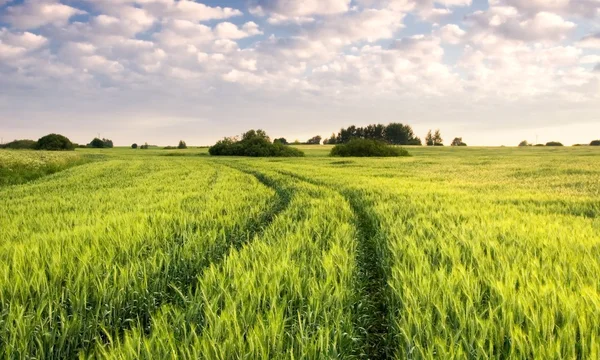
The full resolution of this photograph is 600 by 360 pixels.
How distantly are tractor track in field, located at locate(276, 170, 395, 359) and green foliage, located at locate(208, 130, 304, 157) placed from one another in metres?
60.8

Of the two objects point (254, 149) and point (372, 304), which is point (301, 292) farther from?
point (254, 149)

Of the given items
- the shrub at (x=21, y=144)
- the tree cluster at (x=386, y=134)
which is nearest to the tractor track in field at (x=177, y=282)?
the shrub at (x=21, y=144)

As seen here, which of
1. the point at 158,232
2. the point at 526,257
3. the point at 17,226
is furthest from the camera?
the point at 17,226

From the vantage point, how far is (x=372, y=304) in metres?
3.55

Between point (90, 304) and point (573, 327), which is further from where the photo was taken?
point (90, 304)

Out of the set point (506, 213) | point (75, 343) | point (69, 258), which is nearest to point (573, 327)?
point (75, 343)

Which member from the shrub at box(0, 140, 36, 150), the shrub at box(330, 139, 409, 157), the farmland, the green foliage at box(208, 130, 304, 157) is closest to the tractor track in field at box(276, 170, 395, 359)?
the farmland

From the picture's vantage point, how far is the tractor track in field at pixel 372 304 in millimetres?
2828

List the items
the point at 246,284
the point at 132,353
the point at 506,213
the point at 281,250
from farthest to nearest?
1. the point at 506,213
2. the point at 281,250
3. the point at 246,284
4. the point at 132,353

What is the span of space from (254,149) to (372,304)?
65.4m

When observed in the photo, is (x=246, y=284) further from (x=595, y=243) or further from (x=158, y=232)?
(x=595, y=243)

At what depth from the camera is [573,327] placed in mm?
2232

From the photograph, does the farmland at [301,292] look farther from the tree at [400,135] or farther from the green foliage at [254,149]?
the tree at [400,135]

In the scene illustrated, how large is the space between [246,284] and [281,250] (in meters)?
1.12
